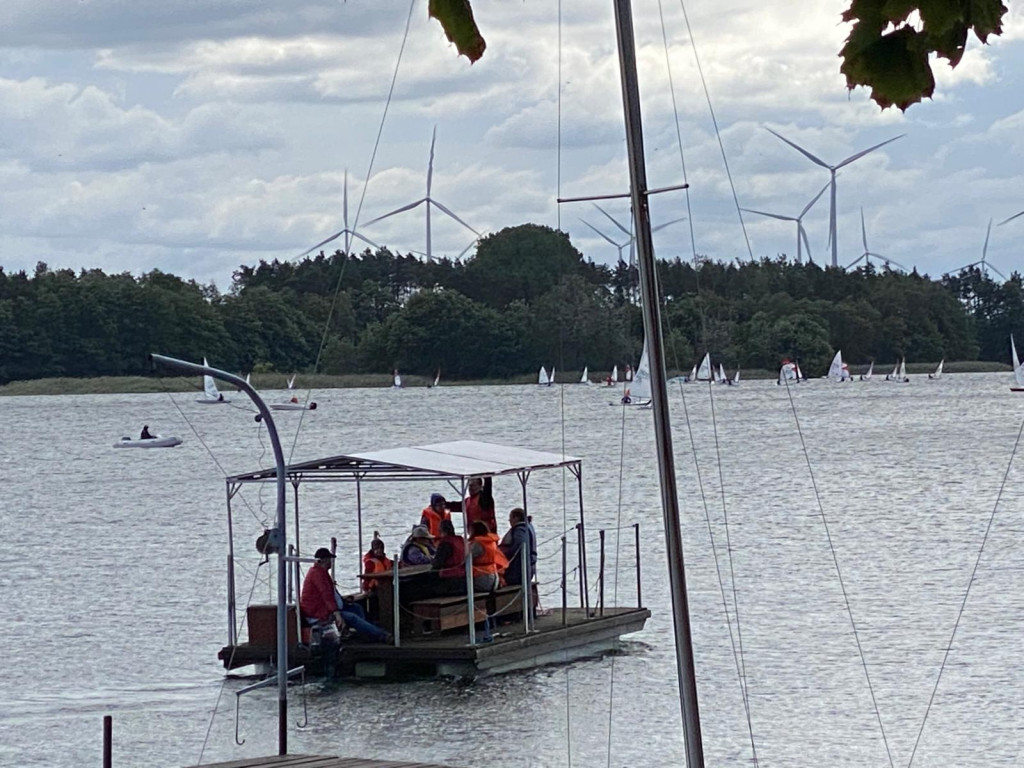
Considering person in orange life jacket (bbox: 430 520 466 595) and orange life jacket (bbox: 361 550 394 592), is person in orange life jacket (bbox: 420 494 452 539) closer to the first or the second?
person in orange life jacket (bbox: 430 520 466 595)

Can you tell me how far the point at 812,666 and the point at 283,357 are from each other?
105792 millimetres

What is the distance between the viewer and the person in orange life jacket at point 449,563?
25.6 meters

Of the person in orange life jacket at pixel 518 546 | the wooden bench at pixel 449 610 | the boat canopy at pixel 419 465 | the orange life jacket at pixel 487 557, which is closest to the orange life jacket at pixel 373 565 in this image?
the wooden bench at pixel 449 610

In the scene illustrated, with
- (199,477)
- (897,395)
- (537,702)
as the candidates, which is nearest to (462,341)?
(897,395)

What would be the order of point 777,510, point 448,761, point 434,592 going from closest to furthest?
point 448,761 → point 434,592 → point 777,510

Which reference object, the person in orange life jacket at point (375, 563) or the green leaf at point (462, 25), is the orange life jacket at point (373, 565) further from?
the green leaf at point (462, 25)

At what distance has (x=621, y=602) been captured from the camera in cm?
4047

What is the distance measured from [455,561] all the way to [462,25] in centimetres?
2112

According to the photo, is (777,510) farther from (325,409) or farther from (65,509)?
(325,409)

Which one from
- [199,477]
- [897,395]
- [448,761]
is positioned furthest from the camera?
[897,395]

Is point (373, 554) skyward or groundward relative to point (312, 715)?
skyward

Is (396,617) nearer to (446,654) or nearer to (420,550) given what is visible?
(446,654)

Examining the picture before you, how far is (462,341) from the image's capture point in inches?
6240

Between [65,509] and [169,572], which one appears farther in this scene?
[65,509]
